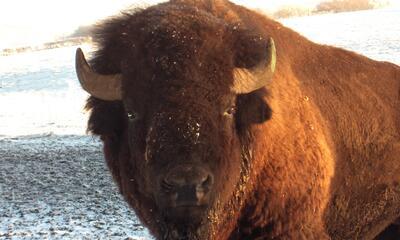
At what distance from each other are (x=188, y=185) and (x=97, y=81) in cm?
113

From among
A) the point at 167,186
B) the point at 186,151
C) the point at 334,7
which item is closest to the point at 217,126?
the point at 186,151

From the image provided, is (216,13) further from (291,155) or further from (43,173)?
(43,173)

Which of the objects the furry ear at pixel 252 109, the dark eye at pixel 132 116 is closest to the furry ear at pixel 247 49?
the furry ear at pixel 252 109

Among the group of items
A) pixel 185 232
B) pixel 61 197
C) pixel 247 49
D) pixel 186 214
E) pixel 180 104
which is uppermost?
pixel 247 49

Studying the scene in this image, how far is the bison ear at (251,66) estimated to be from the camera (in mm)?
3664

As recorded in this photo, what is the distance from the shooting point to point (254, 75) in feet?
12.1

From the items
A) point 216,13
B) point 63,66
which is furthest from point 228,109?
point 63,66

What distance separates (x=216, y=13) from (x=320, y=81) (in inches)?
50.0

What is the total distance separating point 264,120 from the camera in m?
3.81

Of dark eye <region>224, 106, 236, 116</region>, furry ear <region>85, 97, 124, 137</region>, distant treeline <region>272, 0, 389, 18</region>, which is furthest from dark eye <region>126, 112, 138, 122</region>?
distant treeline <region>272, 0, 389, 18</region>

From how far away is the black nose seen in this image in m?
3.09

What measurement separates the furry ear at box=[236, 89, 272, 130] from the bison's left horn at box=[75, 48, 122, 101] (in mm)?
828

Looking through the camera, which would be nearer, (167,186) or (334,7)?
(167,186)

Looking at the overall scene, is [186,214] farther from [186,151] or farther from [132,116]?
[132,116]
